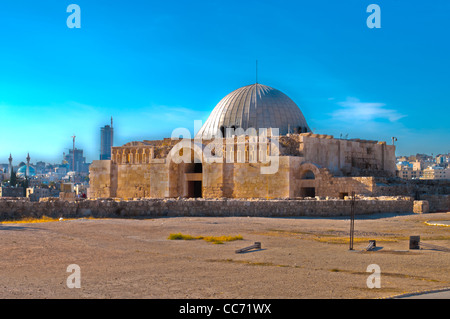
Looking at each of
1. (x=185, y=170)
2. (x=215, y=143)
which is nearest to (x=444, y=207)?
(x=215, y=143)

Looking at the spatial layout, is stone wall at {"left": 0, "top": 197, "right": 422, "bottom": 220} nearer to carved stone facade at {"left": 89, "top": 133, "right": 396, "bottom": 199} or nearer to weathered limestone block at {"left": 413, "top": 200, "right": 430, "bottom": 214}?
weathered limestone block at {"left": 413, "top": 200, "right": 430, "bottom": 214}

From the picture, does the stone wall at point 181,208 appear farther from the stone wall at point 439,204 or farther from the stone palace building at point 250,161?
the stone palace building at point 250,161

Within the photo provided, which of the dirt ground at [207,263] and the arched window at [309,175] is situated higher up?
the arched window at [309,175]

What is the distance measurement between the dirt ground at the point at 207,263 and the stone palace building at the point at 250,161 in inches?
508

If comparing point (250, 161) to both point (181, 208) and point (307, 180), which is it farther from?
point (181, 208)

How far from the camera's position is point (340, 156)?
30.1 m

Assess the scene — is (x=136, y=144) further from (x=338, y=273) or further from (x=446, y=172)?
(x=446, y=172)

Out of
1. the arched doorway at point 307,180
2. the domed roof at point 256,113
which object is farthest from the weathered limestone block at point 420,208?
the domed roof at point 256,113

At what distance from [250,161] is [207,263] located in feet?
64.6

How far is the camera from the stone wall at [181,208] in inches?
623

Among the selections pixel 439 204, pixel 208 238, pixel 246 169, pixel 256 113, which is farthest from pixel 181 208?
pixel 256 113

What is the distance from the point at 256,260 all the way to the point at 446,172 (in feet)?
354
